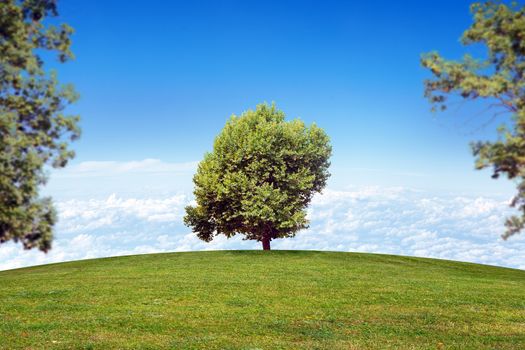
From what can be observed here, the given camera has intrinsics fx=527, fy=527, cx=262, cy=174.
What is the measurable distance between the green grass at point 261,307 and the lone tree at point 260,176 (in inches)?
174

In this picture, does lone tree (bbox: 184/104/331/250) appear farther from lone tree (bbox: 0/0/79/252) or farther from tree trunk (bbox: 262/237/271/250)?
lone tree (bbox: 0/0/79/252)

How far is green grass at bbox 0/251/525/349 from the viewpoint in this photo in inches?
776

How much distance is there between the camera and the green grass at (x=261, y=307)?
19.7 metres

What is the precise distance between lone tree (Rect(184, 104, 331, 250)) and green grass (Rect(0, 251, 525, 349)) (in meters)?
4.41

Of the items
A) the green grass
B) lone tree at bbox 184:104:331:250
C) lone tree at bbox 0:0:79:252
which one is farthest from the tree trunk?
lone tree at bbox 0:0:79:252

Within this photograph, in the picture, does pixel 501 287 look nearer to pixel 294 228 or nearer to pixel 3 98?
pixel 294 228

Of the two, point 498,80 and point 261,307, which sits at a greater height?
point 498,80

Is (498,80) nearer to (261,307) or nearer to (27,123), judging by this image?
(27,123)

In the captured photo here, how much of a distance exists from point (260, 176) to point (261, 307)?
64.7 ft

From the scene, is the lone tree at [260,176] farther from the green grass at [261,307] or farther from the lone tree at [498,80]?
the lone tree at [498,80]

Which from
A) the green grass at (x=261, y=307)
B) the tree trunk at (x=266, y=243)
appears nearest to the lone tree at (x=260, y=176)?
the tree trunk at (x=266, y=243)

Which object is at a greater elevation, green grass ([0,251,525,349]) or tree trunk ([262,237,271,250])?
tree trunk ([262,237,271,250])

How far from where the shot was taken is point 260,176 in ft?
145

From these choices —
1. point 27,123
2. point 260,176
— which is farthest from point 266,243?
point 27,123
